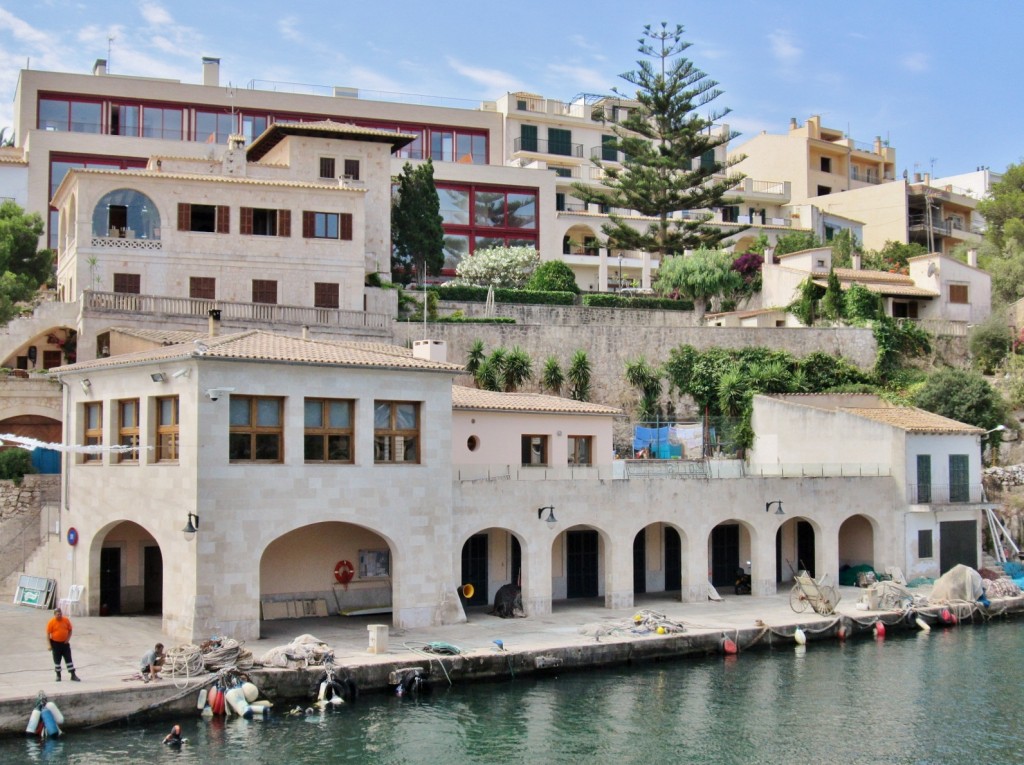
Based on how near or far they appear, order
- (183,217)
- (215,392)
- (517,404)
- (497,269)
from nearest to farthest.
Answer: (215,392)
(517,404)
(183,217)
(497,269)

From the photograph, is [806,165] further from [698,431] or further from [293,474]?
[293,474]

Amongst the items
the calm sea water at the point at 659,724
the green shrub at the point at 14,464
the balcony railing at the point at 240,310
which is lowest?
the calm sea water at the point at 659,724

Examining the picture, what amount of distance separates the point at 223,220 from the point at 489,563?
56.8 feet

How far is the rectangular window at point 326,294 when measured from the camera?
138ft

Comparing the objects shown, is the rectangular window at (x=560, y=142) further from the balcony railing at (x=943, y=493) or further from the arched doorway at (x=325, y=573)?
the arched doorway at (x=325, y=573)

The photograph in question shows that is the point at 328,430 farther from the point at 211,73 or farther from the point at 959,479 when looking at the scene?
the point at 211,73

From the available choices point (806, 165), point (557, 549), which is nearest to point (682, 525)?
point (557, 549)

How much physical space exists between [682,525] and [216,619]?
12585mm

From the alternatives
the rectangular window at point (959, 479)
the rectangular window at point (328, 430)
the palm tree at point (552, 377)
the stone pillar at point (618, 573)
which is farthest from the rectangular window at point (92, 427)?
the rectangular window at point (959, 479)

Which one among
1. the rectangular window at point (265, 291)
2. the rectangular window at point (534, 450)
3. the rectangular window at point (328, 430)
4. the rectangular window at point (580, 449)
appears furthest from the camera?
the rectangular window at point (265, 291)

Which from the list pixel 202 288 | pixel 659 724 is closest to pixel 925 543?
pixel 659 724

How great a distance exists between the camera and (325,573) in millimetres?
28250

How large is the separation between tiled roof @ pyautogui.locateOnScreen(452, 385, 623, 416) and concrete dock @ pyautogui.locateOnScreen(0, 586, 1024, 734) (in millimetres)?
4987

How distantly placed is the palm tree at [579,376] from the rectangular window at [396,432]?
17300 millimetres
